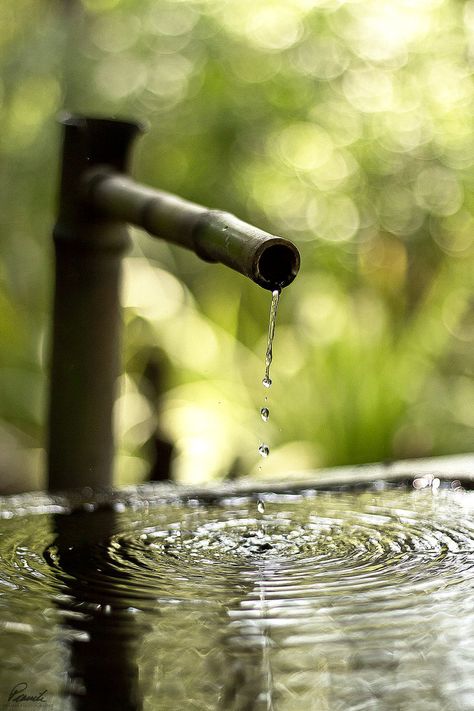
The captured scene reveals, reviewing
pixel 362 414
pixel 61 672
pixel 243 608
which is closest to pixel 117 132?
pixel 243 608

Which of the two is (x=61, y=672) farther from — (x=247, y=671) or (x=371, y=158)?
(x=371, y=158)

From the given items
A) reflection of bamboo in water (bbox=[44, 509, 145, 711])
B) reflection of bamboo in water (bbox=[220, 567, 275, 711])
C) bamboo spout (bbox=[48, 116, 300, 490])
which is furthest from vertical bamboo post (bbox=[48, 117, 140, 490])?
reflection of bamboo in water (bbox=[220, 567, 275, 711])

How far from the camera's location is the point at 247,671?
1029 mm

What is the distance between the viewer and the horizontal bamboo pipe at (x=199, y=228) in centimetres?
129

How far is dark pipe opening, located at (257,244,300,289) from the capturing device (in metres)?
1.30

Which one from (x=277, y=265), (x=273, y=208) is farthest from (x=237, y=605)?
(x=273, y=208)

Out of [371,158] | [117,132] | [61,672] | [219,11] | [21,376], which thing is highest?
[219,11]

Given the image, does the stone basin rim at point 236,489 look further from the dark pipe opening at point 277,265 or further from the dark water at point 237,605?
the dark pipe opening at point 277,265

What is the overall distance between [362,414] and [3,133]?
8.69ft

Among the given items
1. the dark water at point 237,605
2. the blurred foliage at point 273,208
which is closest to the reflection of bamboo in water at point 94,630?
the dark water at point 237,605

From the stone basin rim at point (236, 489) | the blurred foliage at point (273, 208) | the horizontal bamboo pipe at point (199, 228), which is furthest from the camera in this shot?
the blurred foliage at point (273, 208)

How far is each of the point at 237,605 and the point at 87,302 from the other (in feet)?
2.87

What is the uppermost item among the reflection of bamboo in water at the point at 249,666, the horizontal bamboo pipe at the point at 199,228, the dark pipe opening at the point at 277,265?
the horizontal bamboo pipe at the point at 199,228

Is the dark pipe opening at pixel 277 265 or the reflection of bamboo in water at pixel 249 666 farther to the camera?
the dark pipe opening at pixel 277 265
